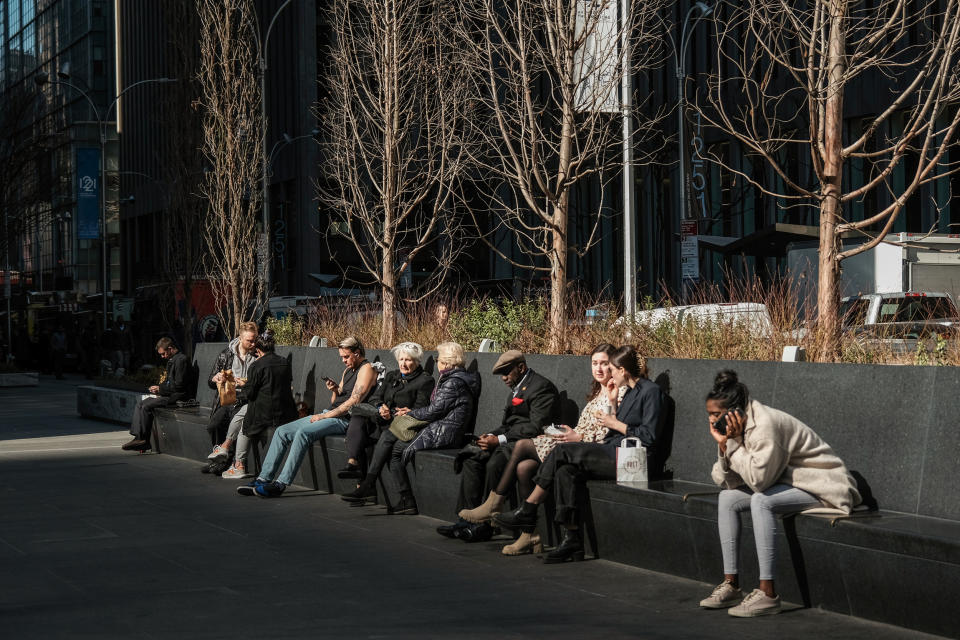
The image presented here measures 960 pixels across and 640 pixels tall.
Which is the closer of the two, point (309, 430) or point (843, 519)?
point (843, 519)

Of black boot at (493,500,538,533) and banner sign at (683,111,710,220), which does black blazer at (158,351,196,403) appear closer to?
black boot at (493,500,538,533)

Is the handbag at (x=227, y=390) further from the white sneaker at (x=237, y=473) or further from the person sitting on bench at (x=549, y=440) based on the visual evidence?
the person sitting on bench at (x=549, y=440)

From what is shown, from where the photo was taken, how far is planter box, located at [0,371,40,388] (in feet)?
126

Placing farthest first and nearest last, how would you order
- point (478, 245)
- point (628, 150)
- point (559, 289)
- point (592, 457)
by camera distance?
point (478, 245) < point (628, 150) < point (559, 289) < point (592, 457)

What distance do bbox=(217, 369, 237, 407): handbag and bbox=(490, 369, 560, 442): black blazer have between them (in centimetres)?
600

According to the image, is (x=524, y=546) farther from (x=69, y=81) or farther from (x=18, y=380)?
(x=69, y=81)

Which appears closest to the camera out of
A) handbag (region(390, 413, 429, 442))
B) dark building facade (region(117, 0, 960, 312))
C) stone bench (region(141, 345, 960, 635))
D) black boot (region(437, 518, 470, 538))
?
stone bench (region(141, 345, 960, 635))

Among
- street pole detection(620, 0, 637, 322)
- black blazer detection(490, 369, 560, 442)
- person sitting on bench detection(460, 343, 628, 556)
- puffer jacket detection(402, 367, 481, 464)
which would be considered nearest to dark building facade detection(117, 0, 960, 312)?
street pole detection(620, 0, 637, 322)

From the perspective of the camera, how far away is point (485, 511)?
10.4 m

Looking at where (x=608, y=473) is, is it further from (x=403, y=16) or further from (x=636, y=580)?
(x=403, y=16)

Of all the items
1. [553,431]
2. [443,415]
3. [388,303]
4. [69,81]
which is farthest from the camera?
[69,81]

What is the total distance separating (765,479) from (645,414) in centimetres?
199

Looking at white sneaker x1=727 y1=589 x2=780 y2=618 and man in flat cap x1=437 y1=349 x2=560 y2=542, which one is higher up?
man in flat cap x1=437 y1=349 x2=560 y2=542

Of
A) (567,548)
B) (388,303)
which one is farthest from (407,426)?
(388,303)
